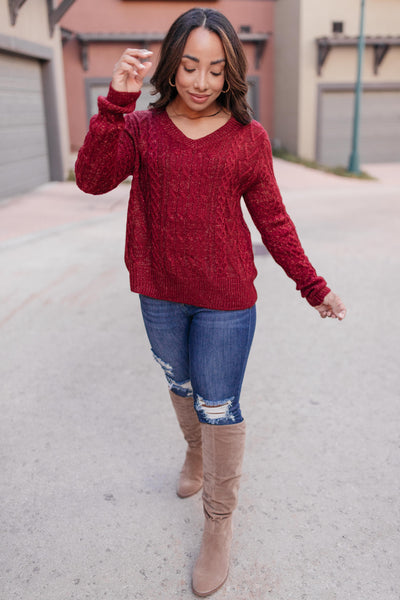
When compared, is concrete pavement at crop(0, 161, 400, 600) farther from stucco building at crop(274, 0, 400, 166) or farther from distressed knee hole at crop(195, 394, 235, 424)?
stucco building at crop(274, 0, 400, 166)

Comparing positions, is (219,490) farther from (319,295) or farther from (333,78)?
(333,78)

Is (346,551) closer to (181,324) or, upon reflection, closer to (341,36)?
(181,324)

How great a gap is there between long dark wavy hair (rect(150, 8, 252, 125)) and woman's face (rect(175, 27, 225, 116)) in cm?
2

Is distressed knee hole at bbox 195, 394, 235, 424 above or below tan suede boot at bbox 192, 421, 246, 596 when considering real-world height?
above

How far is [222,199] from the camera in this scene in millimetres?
1918

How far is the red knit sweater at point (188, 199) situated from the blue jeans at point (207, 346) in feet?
0.17

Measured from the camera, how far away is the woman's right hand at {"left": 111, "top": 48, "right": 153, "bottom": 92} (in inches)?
67.0

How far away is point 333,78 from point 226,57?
728 inches

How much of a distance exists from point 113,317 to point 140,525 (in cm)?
268

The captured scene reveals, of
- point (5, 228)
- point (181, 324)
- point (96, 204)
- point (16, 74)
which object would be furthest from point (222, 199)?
point (16, 74)

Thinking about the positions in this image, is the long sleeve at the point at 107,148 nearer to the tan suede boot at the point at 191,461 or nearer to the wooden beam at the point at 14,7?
the tan suede boot at the point at 191,461

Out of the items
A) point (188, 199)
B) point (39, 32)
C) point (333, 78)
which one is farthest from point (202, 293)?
point (333, 78)

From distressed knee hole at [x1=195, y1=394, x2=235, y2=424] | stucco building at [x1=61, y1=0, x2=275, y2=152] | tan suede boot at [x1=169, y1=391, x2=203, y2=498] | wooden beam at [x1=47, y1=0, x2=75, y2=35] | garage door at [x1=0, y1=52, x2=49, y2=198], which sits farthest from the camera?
stucco building at [x1=61, y1=0, x2=275, y2=152]

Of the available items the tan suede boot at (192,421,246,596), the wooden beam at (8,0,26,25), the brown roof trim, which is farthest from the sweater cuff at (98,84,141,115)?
the brown roof trim
